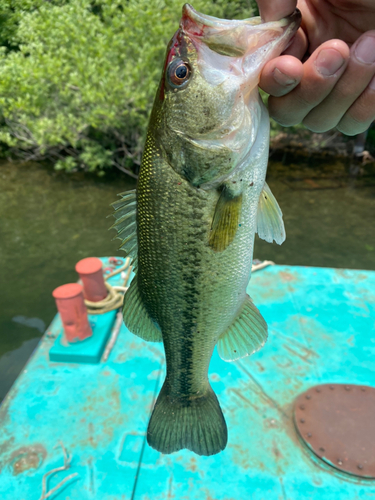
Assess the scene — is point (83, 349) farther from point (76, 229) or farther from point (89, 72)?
point (89, 72)

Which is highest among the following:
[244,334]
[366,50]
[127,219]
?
[366,50]

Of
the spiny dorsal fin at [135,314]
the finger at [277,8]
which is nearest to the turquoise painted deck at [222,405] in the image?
the spiny dorsal fin at [135,314]

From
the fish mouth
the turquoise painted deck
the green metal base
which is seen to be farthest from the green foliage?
the fish mouth

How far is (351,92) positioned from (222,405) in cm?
243

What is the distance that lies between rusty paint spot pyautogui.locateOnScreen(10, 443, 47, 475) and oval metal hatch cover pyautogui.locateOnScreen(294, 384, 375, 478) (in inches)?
75.7

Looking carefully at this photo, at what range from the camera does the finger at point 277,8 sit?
4.30ft

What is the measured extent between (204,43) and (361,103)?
0.71 m

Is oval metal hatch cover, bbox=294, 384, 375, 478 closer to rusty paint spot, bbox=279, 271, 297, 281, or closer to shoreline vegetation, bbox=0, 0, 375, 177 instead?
rusty paint spot, bbox=279, 271, 297, 281

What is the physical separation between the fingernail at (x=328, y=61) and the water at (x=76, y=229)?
16.7 feet

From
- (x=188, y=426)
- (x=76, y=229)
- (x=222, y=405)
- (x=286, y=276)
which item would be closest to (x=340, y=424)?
(x=222, y=405)

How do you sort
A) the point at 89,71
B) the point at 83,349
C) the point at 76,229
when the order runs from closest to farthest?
1. the point at 83,349
2. the point at 76,229
3. the point at 89,71

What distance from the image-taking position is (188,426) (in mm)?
1705

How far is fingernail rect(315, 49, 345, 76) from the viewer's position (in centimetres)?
127

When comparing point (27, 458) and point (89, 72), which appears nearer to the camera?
point (27, 458)
